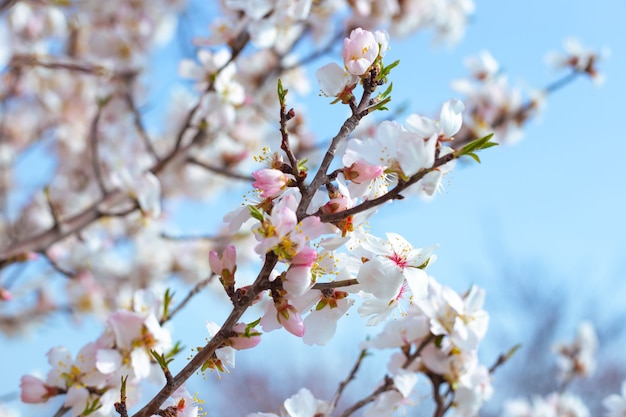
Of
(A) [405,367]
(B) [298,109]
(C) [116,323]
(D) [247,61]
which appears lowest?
(A) [405,367]

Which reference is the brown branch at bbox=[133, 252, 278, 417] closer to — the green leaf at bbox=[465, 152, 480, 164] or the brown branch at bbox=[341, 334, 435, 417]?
the green leaf at bbox=[465, 152, 480, 164]

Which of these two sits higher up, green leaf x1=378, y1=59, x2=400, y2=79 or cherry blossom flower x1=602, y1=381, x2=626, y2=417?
green leaf x1=378, y1=59, x2=400, y2=79

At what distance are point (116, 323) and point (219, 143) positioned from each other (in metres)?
2.32

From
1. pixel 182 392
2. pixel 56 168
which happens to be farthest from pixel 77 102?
pixel 182 392

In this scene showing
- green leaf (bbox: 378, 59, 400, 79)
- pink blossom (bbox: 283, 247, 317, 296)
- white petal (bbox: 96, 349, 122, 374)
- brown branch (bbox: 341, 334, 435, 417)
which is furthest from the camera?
brown branch (bbox: 341, 334, 435, 417)

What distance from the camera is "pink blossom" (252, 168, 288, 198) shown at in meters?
0.73

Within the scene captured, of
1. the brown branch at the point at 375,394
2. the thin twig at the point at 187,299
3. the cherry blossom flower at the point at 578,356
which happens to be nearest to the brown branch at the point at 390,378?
the brown branch at the point at 375,394

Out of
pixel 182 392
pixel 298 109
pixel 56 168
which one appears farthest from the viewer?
pixel 56 168

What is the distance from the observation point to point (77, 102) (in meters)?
3.92

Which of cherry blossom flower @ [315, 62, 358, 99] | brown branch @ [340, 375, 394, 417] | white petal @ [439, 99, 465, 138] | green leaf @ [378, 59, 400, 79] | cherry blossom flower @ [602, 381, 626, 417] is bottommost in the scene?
cherry blossom flower @ [602, 381, 626, 417]

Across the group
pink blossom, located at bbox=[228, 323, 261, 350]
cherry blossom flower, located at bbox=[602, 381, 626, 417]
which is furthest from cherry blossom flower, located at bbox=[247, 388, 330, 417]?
cherry blossom flower, located at bbox=[602, 381, 626, 417]

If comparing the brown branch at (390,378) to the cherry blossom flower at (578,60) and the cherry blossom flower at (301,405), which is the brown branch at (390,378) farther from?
the cherry blossom flower at (578,60)

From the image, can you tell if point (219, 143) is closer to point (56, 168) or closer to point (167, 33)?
point (167, 33)

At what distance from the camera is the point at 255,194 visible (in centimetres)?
80
